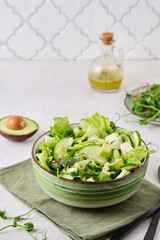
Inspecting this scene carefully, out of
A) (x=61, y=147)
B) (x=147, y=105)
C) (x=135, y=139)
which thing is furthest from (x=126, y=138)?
(x=147, y=105)

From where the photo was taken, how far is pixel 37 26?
2.16 metres

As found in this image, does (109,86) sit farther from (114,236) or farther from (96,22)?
(114,236)

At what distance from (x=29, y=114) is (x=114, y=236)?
72 centimetres

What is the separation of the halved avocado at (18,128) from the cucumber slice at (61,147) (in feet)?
0.89

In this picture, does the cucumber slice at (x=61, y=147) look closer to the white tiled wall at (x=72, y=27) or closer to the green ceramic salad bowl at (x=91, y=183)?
the green ceramic salad bowl at (x=91, y=183)

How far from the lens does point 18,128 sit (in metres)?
1.61

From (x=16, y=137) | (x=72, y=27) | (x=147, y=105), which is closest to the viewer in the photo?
(x=16, y=137)

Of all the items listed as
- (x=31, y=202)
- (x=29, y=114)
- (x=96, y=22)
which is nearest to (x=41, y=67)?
(x=96, y=22)

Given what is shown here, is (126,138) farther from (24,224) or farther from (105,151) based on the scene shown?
(24,224)

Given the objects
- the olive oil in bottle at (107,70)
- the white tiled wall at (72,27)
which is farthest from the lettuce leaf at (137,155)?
the white tiled wall at (72,27)

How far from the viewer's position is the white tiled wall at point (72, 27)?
6.98 ft

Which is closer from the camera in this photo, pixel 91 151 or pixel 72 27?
pixel 91 151

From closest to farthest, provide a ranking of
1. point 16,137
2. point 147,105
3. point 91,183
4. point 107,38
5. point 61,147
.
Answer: point 91,183
point 61,147
point 16,137
point 147,105
point 107,38

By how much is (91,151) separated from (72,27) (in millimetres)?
999
